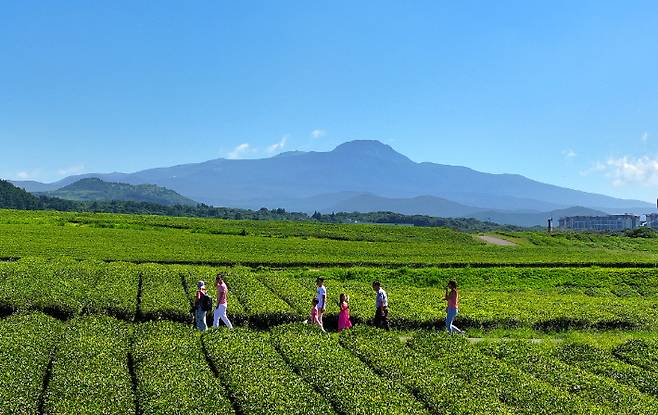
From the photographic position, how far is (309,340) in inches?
904

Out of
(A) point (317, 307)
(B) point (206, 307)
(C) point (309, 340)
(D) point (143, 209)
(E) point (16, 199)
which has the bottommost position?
(C) point (309, 340)

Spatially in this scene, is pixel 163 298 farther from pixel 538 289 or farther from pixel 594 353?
pixel 538 289

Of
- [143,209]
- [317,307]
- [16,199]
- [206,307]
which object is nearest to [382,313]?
[317,307]

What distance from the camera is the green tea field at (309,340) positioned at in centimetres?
1669

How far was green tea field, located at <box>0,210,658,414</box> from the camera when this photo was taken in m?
16.7

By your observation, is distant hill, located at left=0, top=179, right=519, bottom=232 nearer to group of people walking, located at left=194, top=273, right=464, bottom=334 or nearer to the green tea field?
the green tea field

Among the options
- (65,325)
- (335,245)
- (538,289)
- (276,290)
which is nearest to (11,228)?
(335,245)

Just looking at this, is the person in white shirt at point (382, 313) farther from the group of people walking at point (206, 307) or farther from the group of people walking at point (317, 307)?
the group of people walking at point (206, 307)

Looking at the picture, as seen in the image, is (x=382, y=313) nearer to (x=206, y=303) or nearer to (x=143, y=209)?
(x=206, y=303)

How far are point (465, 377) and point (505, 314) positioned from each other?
1393 cm

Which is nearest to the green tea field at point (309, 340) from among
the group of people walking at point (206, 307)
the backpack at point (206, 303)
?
the group of people walking at point (206, 307)

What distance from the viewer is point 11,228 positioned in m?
64.3

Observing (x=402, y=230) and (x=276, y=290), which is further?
(x=402, y=230)

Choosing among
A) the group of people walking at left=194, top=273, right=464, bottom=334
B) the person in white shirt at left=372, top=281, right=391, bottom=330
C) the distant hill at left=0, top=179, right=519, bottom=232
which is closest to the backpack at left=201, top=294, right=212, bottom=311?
the group of people walking at left=194, top=273, right=464, bottom=334
